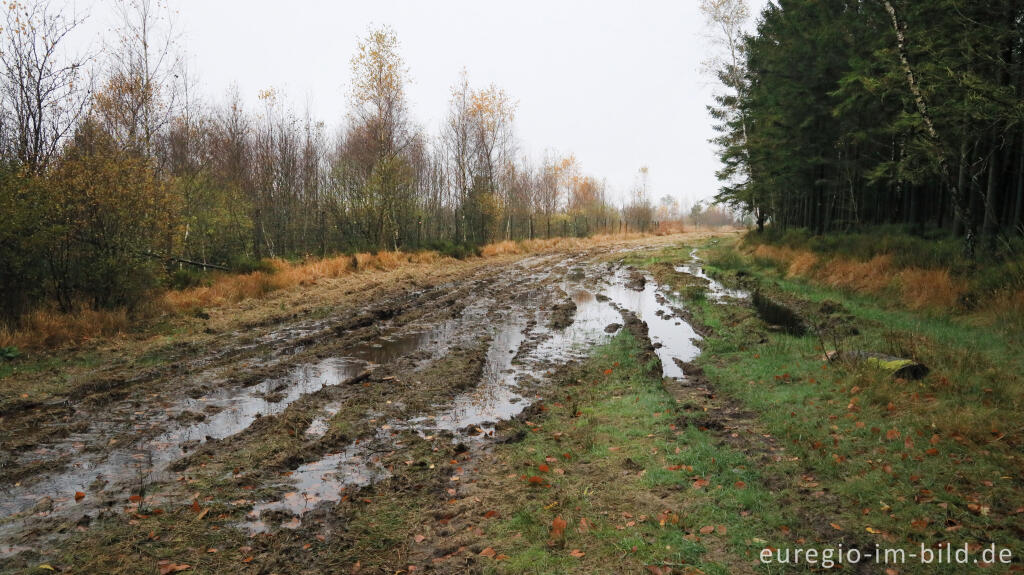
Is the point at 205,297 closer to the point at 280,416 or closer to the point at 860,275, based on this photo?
the point at 280,416

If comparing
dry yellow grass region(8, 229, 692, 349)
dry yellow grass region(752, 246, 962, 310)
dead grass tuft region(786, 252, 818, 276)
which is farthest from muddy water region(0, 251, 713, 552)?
dead grass tuft region(786, 252, 818, 276)

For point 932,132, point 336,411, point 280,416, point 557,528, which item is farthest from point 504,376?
point 932,132

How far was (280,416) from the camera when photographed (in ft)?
20.7

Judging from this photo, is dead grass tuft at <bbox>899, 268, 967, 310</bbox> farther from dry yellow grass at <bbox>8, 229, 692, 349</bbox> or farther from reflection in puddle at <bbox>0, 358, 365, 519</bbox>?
dry yellow grass at <bbox>8, 229, 692, 349</bbox>

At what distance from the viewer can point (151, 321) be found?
1121 centimetres

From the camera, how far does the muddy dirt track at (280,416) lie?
443 cm

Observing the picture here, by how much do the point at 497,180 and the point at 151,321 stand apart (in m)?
35.3

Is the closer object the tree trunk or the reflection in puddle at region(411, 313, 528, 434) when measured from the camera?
the reflection in puddle at region(411, 313, 528, 434)

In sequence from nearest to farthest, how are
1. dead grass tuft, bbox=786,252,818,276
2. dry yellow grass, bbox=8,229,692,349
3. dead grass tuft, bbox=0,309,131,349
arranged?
dead grass tuft, bbox=0,309,131,349 → dry yellow grass, bbox=8,229,692,349 → dead grass tuft, bbox=786,252,818,276

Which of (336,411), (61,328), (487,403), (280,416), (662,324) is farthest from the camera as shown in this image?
(662,324)

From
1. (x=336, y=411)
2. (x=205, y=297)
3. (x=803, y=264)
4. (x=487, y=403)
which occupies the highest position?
(x=803, y=264)

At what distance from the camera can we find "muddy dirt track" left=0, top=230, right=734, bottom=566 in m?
4.43

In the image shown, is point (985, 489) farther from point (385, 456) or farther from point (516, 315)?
point (516, 315)

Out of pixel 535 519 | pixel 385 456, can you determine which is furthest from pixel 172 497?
pixel 535 519
